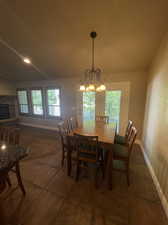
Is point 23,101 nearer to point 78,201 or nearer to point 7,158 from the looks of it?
point 7,158

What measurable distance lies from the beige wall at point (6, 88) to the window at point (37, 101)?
118 centimetres

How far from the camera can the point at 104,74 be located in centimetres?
355

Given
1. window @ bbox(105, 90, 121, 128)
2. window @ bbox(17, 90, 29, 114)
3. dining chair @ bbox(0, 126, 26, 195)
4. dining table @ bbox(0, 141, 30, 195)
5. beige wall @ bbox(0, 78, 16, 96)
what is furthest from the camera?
window @ bbox(17, 90, 29, 114)

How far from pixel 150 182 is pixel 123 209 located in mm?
792

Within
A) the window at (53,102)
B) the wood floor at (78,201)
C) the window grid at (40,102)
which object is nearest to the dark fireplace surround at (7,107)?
the window grid at (40,102)

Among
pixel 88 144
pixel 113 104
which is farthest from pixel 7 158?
pixel 113 104

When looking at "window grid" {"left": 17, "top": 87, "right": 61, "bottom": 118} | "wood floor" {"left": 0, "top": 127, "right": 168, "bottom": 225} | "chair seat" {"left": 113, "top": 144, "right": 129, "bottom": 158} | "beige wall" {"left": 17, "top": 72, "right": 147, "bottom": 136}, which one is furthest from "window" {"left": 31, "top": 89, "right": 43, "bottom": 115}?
"chair seat" {"left": 113, "top": 144, "right": 129, "bottom": 158}

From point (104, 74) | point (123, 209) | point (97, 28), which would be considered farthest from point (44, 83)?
point (123, 209)

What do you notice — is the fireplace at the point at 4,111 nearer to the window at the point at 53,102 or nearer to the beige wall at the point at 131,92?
the window at the point at 53,102

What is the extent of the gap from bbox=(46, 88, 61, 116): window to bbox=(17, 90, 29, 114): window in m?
1.45

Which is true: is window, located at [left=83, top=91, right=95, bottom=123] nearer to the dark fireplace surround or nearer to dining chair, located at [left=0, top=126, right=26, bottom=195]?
dining chair, located at [left=0, top=126, right=26, bottom=195]

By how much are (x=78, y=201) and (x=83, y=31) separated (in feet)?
9.95

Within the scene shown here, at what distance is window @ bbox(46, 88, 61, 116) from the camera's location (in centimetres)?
454

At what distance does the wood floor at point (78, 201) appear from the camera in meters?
1.27
